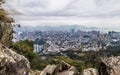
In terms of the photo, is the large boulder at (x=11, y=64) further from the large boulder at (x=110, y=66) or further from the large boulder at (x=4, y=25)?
the large boulder at (x=110, y=66)

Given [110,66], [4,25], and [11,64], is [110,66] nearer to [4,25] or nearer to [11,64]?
[4,25]

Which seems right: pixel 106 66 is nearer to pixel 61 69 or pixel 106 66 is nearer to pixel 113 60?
pixel 113 60

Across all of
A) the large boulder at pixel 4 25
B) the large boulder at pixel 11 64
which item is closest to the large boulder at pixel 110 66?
the large boulder at pixel 4 25

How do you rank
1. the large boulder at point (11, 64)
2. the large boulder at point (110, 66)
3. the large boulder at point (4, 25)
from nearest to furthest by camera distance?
the large boulder at point (11, 64) < the large boulder at point (4, 25) < the large boulder at point (110, 66)

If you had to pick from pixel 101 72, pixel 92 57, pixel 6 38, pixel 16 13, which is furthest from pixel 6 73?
pixel 92 57

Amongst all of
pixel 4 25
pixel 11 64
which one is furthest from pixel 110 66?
pixel 11 64

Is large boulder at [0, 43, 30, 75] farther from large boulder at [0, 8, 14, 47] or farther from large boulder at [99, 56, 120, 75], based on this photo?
large boulder at [99, 56, 120, 75]
